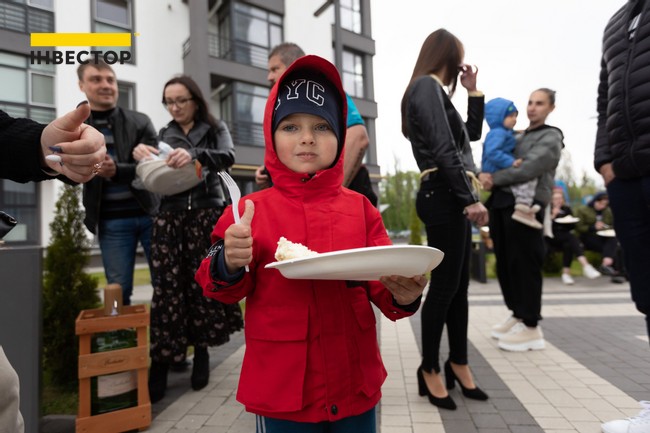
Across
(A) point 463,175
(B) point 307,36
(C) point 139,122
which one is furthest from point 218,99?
(A) point 463,175

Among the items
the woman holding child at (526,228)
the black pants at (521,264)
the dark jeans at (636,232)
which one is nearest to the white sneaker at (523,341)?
the woman holding child at (526,228)

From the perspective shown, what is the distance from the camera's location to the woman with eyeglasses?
2740 millimetres

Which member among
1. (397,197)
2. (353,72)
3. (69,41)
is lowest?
(69,41)

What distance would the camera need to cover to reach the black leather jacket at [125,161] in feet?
9.03

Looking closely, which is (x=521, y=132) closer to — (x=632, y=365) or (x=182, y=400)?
(x=632, y=365)

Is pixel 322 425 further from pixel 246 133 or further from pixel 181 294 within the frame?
pixel 246 133

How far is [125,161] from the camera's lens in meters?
2.92

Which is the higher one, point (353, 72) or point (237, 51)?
point (353, 72)

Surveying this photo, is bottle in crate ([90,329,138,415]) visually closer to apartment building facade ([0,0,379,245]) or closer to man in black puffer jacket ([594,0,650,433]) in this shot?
man in black puffer jacket ([594,0,650,433])

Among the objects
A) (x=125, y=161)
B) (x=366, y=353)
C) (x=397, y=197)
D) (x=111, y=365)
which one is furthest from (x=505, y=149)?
(x=397, y=197)

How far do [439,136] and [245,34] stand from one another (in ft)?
56.0

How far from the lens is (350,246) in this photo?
144 centimetres

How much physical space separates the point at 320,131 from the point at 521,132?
3.37 meters

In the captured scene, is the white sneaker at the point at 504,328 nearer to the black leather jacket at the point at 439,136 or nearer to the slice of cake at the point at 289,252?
the black leather jacket at the point at 439,136
